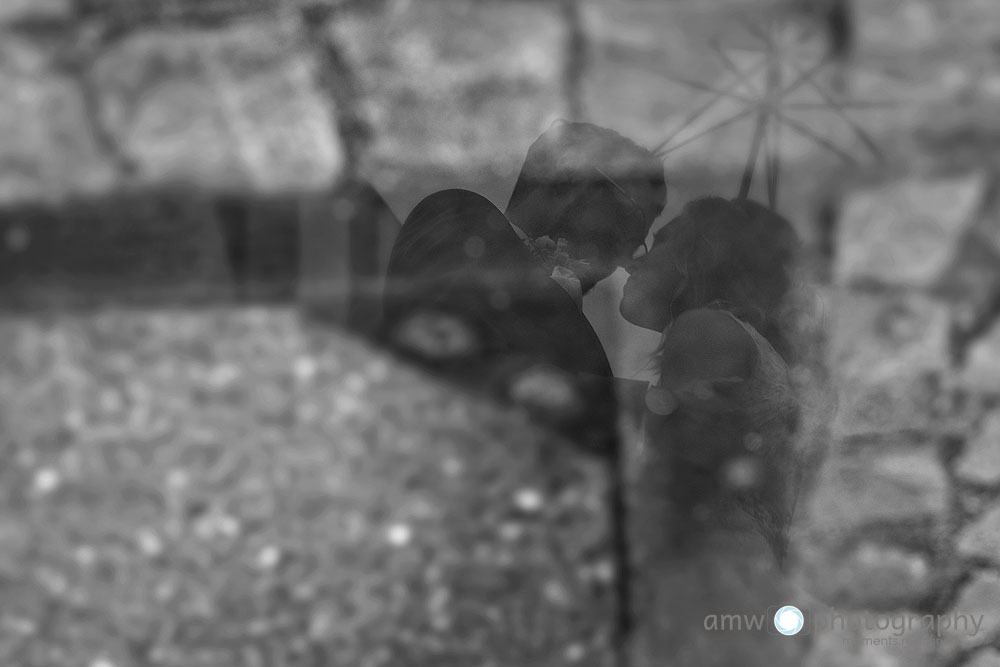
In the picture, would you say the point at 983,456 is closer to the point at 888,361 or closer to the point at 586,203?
the point at 888,361

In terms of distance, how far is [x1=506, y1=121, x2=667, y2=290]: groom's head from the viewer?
46 centimetres

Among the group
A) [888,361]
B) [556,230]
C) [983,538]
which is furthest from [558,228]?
[888,361]

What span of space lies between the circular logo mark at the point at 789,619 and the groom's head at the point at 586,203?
0.56 m

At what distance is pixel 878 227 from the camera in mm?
1380

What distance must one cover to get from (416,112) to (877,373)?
2.73 ft

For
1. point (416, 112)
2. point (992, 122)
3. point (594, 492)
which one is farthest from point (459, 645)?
point (992, 122)

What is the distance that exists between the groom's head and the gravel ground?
29.4 inches

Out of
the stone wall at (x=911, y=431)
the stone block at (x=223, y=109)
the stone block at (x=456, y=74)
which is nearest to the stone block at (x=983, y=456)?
the stone wall at (x=911, y=431)

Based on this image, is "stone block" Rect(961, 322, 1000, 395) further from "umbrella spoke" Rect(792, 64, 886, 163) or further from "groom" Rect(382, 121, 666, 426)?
"groom" Rect(382, 121, 666, 426)

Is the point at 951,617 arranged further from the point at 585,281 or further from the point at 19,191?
the point at 19,191

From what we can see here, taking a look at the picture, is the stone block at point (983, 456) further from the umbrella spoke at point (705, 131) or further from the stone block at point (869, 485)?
the umbrella spoke at point (705, 131)

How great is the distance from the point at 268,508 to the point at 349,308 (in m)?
0.36

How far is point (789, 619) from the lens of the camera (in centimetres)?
90

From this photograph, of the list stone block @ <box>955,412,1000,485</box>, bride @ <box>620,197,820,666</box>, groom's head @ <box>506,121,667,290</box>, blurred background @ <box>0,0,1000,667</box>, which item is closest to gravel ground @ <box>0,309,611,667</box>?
blurred background @ <box>0,0,1000,667</box>
